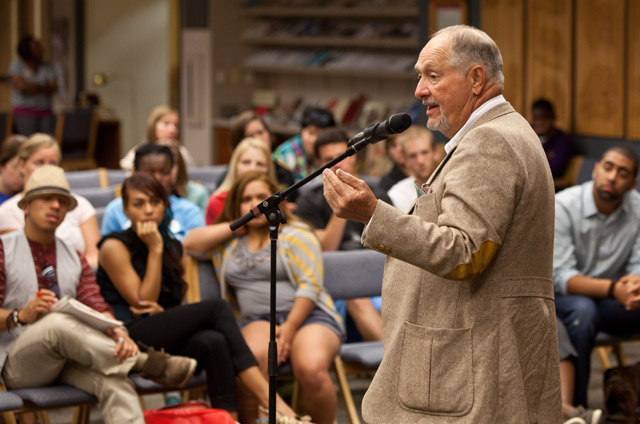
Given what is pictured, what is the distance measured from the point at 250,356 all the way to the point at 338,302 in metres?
0.85

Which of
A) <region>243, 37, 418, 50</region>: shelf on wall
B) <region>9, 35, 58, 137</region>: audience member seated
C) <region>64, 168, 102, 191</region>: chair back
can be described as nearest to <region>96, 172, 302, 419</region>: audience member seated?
<region>64, 168, 102, 191</region>: chair back

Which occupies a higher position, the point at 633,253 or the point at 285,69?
the point at 285,69

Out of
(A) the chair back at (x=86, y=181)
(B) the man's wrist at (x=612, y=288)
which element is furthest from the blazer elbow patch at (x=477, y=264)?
(A) the chair back at (x=86, y=181)

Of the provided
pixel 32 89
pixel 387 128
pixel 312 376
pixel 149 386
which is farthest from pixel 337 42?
pixel 387 128

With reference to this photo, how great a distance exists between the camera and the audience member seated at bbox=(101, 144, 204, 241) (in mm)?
4727

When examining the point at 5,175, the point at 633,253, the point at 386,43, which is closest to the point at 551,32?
the point at 386,43

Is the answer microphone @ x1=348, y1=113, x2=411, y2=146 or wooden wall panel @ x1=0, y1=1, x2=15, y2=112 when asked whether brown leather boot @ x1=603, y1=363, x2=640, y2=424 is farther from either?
wooden wall panel @ x1=0, y1=1, x2=15, y2=112

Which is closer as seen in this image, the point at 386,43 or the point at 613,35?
the point at 613,35

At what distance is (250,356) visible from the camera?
3801 millimetres

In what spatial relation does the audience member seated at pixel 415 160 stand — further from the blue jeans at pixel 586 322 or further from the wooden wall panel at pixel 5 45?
the wooden wall panel at pixel 5 45

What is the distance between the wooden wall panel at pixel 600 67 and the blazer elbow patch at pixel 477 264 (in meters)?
5.17

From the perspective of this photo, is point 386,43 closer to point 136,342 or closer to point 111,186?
point 111,186

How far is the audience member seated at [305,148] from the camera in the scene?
5949 mm

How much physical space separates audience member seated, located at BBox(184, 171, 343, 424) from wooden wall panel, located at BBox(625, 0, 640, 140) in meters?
3.44
